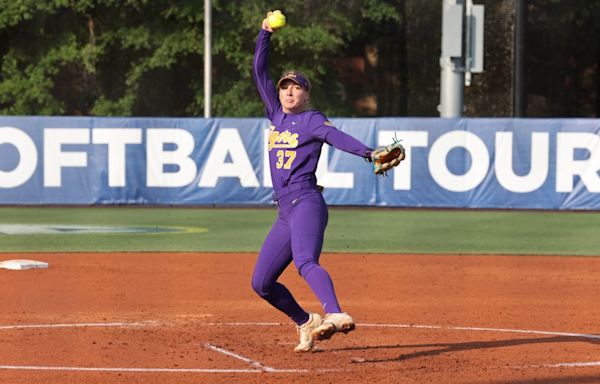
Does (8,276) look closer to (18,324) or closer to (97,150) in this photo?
(18,324)

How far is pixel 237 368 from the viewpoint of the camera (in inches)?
343

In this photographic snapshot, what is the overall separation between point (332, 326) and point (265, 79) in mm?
2059

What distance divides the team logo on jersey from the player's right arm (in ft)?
0.89

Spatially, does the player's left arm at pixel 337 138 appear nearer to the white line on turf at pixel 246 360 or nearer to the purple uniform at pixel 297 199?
the purple uniform at pixel 297 199

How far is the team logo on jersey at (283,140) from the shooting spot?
29.7 ft

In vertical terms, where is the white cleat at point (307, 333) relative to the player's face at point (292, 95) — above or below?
below

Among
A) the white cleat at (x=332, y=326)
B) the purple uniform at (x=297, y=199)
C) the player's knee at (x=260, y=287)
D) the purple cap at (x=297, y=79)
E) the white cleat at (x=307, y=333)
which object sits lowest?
the white cleat at (x=307, y=333)

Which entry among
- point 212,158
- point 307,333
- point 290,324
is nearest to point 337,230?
point 212,158

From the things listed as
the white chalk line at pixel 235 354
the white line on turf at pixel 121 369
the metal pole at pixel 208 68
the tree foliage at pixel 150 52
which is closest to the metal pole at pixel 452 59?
the metal pole at pixel 208 68

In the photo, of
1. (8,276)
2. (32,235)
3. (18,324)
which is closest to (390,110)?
(32,235)

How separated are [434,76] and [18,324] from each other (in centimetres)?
3017

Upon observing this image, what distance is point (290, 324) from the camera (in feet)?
36.7

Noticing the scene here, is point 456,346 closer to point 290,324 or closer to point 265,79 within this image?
point 290,324

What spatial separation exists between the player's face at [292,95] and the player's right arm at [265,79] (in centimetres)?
23
